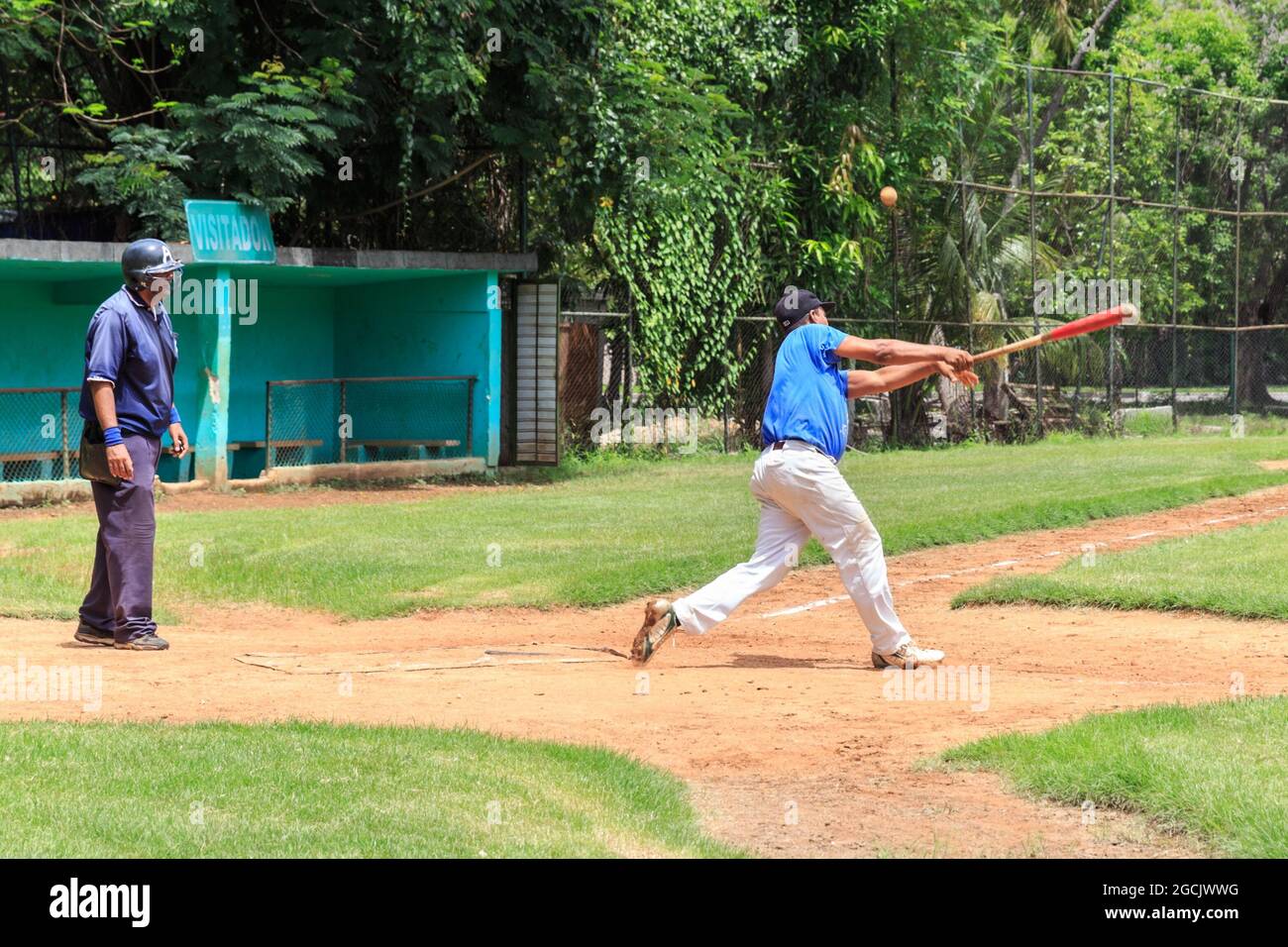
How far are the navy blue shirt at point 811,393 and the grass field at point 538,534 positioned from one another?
3.80m

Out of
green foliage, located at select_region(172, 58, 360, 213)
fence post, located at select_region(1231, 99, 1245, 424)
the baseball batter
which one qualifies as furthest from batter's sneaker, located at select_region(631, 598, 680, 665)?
fence post, located at select_region(1231, 99, 1245, 424)

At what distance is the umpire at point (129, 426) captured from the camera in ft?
31.5

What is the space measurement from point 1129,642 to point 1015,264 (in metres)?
24.2

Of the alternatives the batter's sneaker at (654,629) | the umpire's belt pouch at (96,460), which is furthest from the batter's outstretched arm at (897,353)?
the umpire's belt pouch at (96,460)

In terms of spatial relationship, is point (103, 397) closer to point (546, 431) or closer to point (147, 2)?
point (147, 2)

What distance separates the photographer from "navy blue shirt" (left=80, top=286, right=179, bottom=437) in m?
9.61

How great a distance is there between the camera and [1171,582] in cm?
1219

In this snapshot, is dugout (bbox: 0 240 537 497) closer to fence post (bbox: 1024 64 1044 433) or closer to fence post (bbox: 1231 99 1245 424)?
fence post (bbox: 1024 64 1044 433)

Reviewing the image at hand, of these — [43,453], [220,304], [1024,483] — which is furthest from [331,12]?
[1024,483]

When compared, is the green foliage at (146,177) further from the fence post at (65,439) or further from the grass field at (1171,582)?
the grass field at (1171,582)

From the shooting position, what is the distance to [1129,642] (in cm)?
1032

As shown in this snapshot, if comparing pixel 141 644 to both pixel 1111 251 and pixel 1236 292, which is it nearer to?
pixel 1111 251

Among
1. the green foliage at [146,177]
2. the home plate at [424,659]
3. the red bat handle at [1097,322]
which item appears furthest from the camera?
the green foliage at [146,177]

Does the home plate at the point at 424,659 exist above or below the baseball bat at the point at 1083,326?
below
